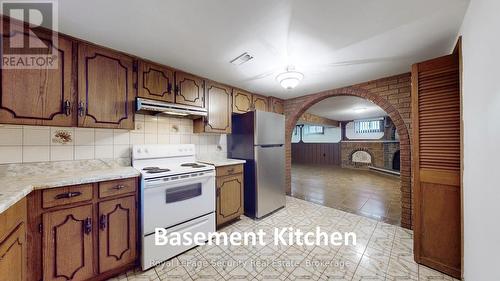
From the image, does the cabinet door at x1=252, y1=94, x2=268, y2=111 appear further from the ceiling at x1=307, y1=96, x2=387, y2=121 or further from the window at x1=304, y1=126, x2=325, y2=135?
the window at x1=304, y1=126, x2=325, y2=135

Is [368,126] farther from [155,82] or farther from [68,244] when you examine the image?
[68,244]

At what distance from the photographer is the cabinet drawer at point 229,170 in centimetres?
246

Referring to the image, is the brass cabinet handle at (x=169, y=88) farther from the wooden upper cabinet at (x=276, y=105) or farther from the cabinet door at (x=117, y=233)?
the wooden upper cabinet at (x=276, y=105)

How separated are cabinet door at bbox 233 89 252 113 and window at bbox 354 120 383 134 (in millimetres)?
7067

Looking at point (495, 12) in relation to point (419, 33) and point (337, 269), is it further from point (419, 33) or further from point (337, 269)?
point (337, 269)

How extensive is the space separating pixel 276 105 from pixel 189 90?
202 cm

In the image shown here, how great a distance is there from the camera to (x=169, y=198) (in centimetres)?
186

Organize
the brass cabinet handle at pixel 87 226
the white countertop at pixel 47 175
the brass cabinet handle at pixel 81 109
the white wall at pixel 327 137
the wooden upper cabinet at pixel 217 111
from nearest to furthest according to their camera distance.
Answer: the white countertop at pixel 47 175
the brass cabinet handle at pixel 87 226
the brass cabinet handle at pixel 81 109
the wooden upper cabinet at pixel 217 111
the white wall at pixel 327 137

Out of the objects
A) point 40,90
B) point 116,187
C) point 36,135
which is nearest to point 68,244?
point 116,187

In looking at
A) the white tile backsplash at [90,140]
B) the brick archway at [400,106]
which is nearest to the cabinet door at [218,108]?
the white tile backsplash at [90,140]

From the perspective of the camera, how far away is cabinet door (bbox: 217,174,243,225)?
8.01 feet

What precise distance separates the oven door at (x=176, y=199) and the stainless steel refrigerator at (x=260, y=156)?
75 centimetres

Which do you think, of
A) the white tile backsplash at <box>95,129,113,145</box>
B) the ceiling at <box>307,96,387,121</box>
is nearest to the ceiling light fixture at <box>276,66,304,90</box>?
the white tile backsplash at <box>95,129,113,145</box>

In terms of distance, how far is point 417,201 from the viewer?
178 centimetres
